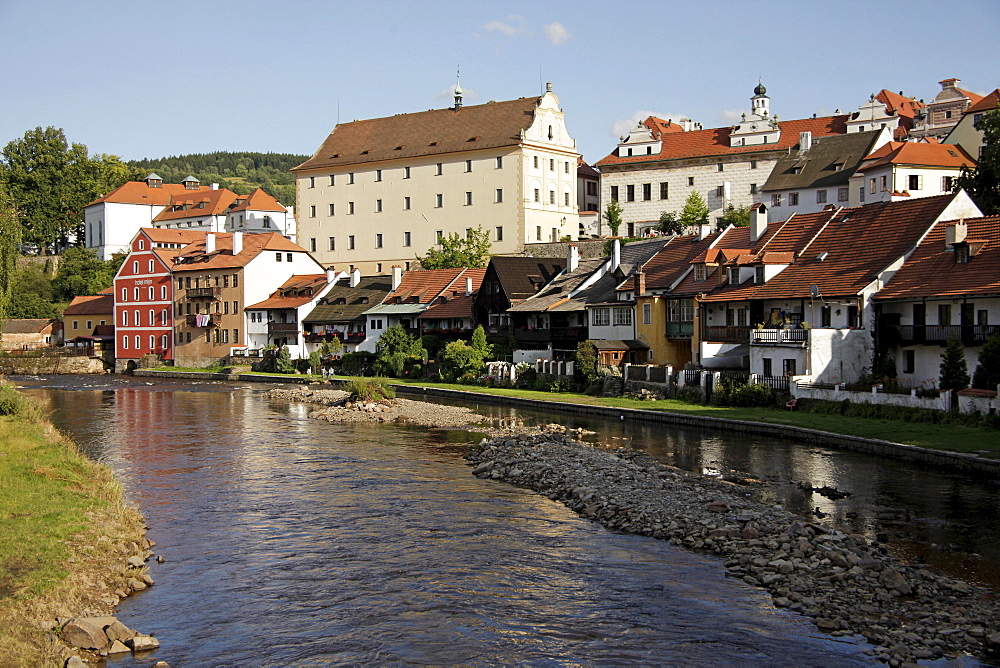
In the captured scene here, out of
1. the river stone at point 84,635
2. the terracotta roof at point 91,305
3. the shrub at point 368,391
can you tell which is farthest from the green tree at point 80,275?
the river stone at point 84,635

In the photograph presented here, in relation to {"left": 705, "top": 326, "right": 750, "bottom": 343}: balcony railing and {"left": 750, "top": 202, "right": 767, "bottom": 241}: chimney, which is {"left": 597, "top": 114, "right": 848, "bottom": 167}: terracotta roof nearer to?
{"left": 750, "top": 202, "right": 767, "bottom": 241}: chimney

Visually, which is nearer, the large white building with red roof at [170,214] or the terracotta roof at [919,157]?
the terracotta roof at [919,157]

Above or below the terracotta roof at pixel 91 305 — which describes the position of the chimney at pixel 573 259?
above

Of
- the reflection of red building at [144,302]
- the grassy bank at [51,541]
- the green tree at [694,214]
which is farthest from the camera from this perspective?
the reflection of red building at [144,302]

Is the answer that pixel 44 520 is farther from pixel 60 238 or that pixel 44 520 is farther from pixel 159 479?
pixel 60 238

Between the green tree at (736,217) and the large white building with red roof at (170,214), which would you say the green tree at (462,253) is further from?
the large white building with red roof at (170,214)

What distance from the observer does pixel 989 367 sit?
1308 inches

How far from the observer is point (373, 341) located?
7525 centimetres

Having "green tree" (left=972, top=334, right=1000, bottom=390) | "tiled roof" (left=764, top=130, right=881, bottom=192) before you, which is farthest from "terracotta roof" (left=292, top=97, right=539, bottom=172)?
"green tree" (left=972, top=334, right=1000, bottom=390)

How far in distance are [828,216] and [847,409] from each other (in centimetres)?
1615

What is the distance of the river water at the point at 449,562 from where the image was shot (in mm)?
15578

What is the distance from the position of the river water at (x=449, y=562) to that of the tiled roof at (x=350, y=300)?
42991mm

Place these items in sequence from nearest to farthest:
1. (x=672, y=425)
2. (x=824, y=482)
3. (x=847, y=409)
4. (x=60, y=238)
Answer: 1. (x=824, y=482)
2. (x=847, y=409)
3. (x=672, y=425)
4. (x=60, y=238)

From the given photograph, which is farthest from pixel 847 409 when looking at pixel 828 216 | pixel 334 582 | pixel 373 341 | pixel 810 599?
pixel 373 341
